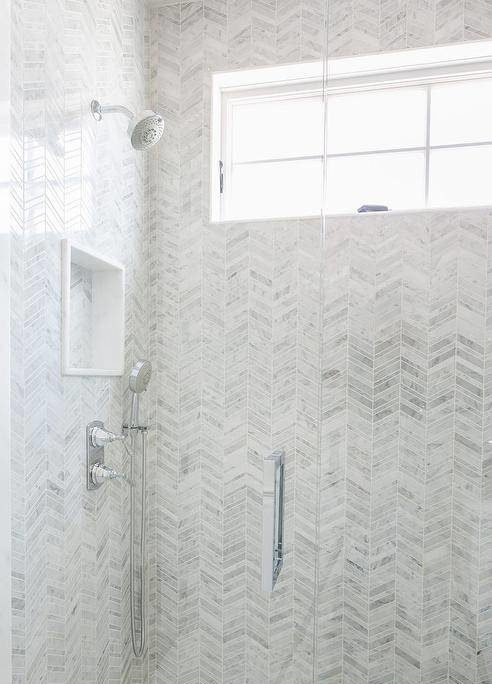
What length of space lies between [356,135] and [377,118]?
57mm

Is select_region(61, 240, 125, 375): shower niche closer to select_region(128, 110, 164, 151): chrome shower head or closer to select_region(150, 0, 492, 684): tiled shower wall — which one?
select_region(150, 0, 492, 684): tiled shower wall

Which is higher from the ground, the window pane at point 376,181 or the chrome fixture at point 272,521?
the window pane at point 376,181

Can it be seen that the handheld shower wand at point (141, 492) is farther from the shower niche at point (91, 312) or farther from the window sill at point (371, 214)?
the window sill at point (371, 214)

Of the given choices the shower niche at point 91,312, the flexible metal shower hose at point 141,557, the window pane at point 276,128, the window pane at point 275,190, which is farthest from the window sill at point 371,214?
the flexible metal shower hose at point 141,557

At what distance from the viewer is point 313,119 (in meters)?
1.10

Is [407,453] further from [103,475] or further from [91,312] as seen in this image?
[91,312]

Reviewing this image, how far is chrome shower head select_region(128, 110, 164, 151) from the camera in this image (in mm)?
1001

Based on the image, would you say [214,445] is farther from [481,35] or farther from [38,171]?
[481,35]

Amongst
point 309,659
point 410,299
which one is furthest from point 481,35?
point 309,659

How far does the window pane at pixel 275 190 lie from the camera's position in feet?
3.40

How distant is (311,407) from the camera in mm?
1075

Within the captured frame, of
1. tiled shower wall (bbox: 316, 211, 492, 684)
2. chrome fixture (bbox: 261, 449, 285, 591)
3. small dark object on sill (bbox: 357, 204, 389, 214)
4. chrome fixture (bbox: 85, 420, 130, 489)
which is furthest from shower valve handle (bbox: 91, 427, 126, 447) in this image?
small dark object on sill (bbox: 357, 204, 389, 214)

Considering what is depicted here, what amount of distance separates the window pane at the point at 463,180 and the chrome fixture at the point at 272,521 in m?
0.67

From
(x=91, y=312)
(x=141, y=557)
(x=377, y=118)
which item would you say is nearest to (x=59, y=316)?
(x=91, y=312)
